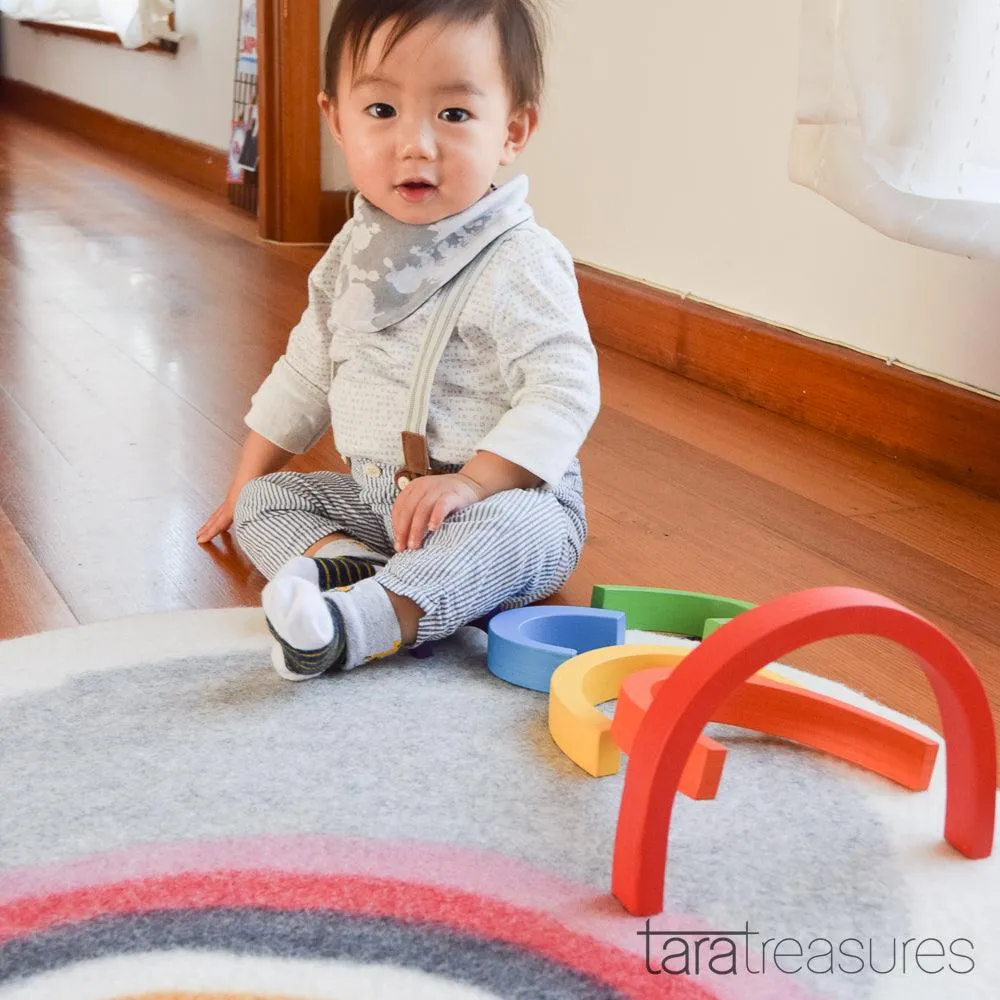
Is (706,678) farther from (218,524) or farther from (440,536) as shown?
(218,524)

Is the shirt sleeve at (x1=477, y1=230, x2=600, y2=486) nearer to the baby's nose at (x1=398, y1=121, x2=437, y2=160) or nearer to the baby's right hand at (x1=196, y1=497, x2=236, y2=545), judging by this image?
the baby's nose at (x1=398, y1=121, x2=437, y2=160)

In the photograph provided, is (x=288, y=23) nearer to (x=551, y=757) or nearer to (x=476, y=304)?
(x=476, y=304)

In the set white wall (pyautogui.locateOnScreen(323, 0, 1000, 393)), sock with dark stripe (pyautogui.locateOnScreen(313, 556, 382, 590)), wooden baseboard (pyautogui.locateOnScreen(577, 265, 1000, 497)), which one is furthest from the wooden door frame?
sock with dark stripe (pyautogui.locateOnScreen(313, 556, 382, 590))

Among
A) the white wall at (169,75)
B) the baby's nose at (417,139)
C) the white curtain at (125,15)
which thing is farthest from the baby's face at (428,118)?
the white curtain at (125,15)

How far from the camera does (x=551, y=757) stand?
2.34ft

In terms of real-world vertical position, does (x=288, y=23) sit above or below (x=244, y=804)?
above

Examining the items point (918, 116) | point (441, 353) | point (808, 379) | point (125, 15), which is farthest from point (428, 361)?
point (125, 15)

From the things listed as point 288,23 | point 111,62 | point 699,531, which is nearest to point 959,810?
point 699,531

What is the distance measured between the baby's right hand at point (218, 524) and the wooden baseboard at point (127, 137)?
2091mm

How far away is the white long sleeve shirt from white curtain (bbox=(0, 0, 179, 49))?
2.53m

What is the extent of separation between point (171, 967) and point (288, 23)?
1.99 meters

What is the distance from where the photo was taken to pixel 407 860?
608 mm

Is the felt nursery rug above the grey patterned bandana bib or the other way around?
the other way around

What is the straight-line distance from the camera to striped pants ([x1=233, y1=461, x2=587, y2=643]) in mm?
831
